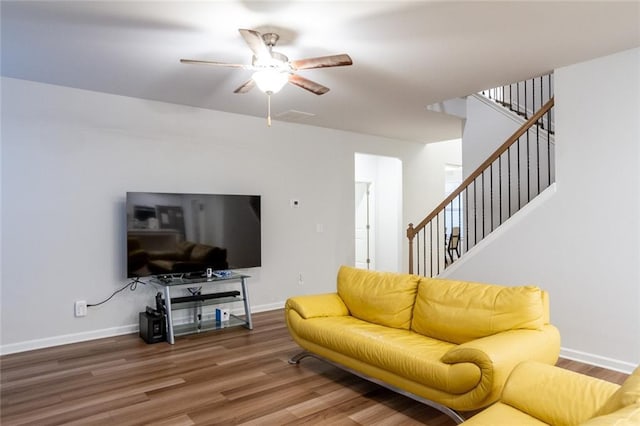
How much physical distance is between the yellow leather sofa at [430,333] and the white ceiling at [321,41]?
183 centimetres

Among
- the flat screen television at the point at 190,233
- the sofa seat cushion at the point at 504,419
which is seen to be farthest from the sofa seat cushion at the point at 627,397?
the flat screen television at the point at 190,233

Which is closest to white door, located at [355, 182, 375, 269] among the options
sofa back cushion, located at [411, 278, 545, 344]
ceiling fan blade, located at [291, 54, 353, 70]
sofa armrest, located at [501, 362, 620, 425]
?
sofa back cushion, located at [411, 278, 545, 344]

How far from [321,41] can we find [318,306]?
2183 mm

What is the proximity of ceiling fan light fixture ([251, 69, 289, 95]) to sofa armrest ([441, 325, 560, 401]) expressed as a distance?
2154mm

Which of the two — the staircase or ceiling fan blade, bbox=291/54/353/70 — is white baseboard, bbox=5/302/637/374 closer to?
the staircase

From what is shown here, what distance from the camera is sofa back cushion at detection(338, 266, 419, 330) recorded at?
3.37 m

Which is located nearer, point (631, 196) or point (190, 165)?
point (631, 196)

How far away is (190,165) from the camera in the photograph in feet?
16.7

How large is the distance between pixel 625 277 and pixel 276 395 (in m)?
2.96

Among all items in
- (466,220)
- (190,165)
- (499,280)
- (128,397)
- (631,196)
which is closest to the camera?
(128,397)

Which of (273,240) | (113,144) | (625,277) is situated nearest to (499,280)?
(625,277)

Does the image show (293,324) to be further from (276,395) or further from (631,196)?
(631,196)

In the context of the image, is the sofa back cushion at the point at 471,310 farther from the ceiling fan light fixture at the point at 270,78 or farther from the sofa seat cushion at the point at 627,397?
the ceiling fan light fixture at the point at 270,78

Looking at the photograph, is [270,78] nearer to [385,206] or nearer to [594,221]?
[594,221]
